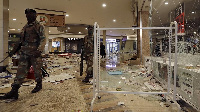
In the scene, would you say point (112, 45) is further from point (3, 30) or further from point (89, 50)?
point (89, 50)

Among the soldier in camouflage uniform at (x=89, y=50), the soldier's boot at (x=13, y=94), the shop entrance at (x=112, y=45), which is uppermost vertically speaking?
the shop entrance at (x=112, y=45)

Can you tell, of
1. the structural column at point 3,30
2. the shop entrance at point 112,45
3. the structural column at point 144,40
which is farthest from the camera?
the shop entrance at point 112,45

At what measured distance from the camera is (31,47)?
275 centimetres

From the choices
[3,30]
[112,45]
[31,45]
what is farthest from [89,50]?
[112,45]

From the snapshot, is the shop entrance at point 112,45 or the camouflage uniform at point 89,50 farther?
the shop entrance at point 112,45

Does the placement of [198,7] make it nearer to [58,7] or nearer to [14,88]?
[14,88]

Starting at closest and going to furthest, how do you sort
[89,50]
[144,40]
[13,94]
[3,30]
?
1. [13,94]
2. [89,50]
3. [3,30]
4. [144,40]

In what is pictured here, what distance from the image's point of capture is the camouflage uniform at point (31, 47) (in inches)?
105

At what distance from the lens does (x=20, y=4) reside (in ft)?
26.1

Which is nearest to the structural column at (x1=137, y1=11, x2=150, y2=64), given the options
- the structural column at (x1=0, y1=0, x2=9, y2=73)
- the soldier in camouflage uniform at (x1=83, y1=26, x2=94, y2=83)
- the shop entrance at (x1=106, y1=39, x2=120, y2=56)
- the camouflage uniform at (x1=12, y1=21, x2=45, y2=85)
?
the soldier in camouflage uniform at (x1=83, y1=26, x2=94, y2=83)

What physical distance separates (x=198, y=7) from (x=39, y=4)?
7464 mm

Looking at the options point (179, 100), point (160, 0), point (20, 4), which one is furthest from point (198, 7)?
point (20, 4)

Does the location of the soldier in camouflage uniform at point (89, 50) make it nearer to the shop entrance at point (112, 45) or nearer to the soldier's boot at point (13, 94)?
the soldier's boot at point (13, 94)

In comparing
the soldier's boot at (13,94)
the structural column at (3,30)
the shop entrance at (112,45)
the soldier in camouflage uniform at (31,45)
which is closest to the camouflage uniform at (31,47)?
the soldier in camouflage uniform at (31,45)
